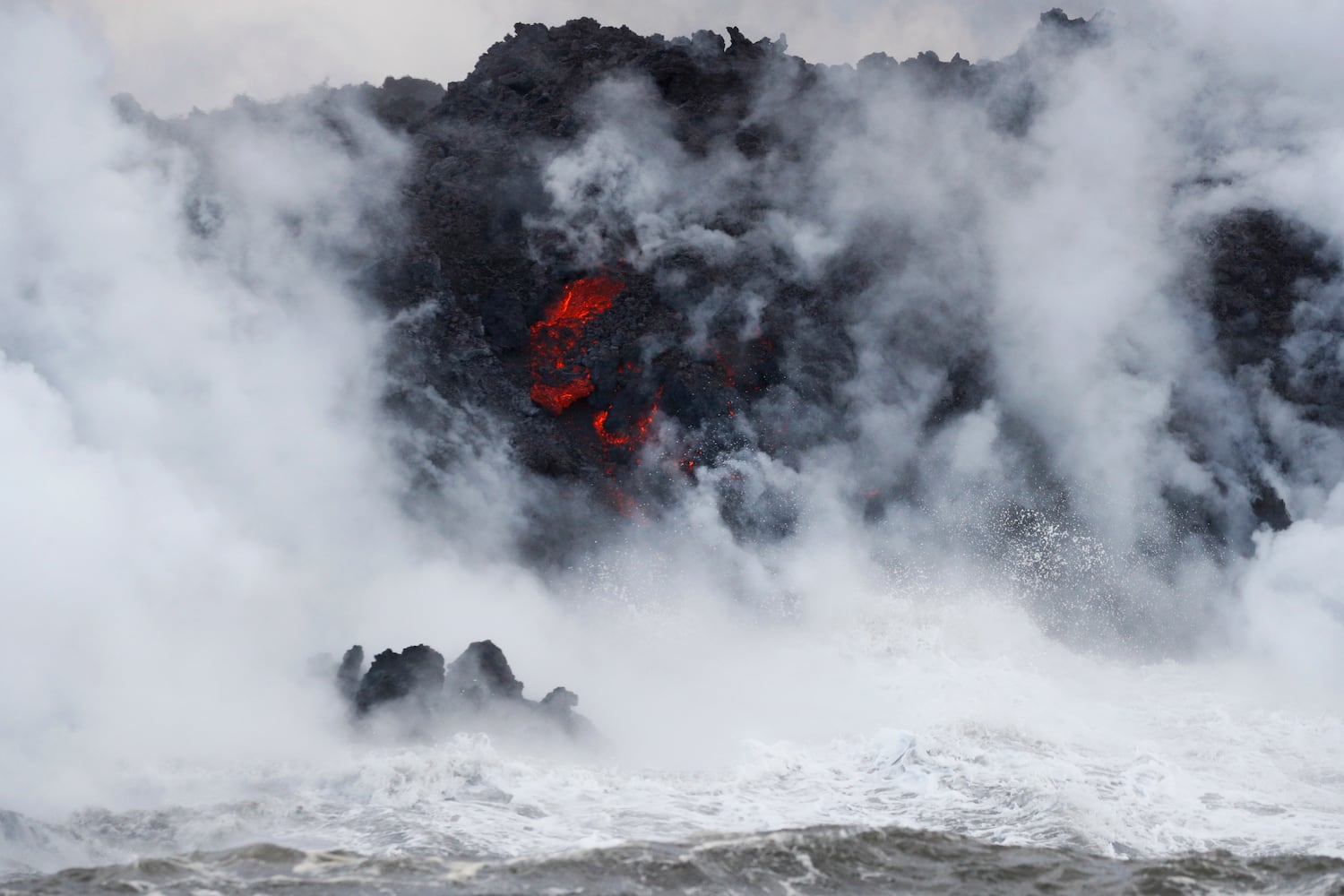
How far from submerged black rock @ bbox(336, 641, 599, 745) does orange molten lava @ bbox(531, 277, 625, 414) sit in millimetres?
19251

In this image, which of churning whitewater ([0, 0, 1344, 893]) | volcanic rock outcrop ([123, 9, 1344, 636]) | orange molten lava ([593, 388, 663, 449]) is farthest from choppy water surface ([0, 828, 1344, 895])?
orange molten lava ([593, 388, 663, 449])

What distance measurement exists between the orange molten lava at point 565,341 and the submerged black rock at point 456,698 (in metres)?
19.3

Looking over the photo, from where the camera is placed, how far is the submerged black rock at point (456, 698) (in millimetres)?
27875

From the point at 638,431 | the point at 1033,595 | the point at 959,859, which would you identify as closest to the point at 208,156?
the point at 638,431

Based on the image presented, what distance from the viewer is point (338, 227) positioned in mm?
49812

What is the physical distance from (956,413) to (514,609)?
19.5 m

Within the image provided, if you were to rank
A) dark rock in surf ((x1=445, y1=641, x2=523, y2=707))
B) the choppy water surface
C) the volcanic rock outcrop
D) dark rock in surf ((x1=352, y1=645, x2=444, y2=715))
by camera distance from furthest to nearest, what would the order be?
1. the volcanic rock outcrop
2. dark rock in surf ((x1=445, y1=641, x2=523, y2=707))
3. dark rock in surf ((x1=352, y1=645, x2=444, y2=715))
4. the choppy water surface

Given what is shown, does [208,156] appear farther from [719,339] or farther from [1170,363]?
[1170,363]

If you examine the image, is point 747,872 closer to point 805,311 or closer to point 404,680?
point 404,680

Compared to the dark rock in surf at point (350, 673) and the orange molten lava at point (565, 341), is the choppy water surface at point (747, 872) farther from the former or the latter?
the orange molten lava at point (565, 341)

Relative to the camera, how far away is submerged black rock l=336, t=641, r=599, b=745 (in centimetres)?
2788

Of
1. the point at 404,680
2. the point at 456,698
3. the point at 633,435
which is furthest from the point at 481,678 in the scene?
the point at 633,435

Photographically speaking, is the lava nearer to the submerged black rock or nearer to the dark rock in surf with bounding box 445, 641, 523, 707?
the dark rock in surf with bounding box 445, 641, 523, 707

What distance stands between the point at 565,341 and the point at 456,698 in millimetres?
22421
